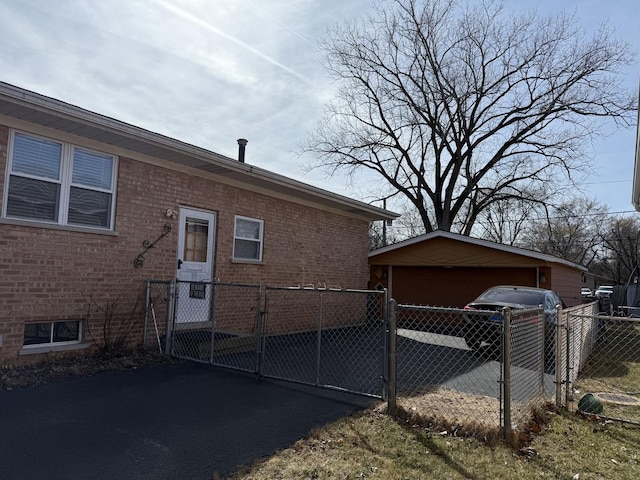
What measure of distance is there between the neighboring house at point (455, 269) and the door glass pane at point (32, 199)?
36.5 feet

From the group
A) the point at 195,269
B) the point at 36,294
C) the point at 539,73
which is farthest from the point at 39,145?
the point at 539,73

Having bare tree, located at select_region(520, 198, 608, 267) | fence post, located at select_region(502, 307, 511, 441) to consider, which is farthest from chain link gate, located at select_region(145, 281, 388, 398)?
bare tree, located at select_region(520, 198, 608, 267)

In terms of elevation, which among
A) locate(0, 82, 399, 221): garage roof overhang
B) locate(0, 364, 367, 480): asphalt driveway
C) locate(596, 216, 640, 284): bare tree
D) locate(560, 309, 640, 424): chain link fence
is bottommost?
locate(0, 364, 367, 480): asphalt driveway

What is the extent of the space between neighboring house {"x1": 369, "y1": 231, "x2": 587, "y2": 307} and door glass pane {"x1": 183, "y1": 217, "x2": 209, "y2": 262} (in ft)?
26.6

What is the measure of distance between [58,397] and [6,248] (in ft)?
7.86

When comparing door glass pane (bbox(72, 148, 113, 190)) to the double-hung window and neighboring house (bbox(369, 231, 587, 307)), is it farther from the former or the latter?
neighboring house (bbox(369, 231, 587, 307))

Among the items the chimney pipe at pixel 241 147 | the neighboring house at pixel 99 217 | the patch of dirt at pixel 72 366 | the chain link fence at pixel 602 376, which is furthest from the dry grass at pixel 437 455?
the chimney pipe at pixel 241 147

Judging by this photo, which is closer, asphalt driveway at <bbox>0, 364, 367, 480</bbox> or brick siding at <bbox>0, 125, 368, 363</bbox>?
asphalt driveway at <bbox>0, 364, 367, 480</bbox>

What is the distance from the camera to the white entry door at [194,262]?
8.62m

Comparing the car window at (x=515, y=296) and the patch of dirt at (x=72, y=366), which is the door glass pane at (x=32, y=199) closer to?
the patch of dirt at (x=72, y=366)

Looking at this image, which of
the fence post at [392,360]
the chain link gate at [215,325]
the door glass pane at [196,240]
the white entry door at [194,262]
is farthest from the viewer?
the door glass pane at [196,240]

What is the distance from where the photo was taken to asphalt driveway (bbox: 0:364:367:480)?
354 centimetres

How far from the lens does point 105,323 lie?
23.8 feet

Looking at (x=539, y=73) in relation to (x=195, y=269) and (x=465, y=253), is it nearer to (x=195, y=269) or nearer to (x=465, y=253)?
(x=465, y=253)
